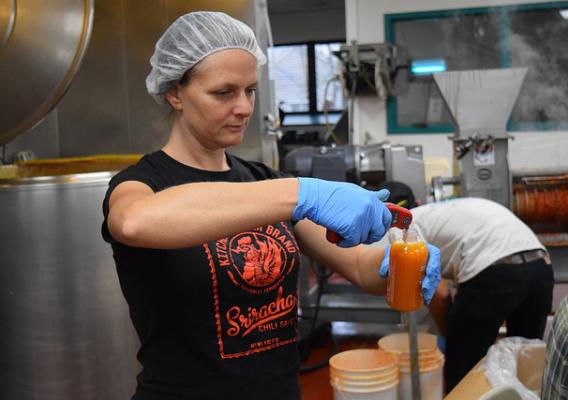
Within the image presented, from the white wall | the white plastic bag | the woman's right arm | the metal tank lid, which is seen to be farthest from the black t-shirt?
the white wall

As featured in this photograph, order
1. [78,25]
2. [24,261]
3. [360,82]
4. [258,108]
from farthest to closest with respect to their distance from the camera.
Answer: [360,82] < [258,108] < [24,261] < [78,25]

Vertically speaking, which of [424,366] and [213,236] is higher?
[213,236]

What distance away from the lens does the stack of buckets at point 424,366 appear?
6.67ft

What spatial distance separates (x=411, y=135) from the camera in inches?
201

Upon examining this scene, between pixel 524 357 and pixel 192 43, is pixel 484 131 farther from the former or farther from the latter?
pixel 192 43

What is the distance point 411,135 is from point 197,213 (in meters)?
4.47

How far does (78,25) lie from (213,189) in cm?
69

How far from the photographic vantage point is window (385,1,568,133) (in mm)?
4770

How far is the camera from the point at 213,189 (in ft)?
2.89

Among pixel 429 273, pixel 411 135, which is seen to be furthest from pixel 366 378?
pixel 411 135

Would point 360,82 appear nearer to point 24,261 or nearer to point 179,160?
point 24,261

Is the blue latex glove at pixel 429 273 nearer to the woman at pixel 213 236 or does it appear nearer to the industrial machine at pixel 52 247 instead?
the woman at pixel 213 236

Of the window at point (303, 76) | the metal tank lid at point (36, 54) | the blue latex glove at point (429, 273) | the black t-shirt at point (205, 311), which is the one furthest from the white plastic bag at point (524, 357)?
the window at point (303, 76)

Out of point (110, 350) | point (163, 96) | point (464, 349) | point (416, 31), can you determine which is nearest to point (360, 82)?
point (416, 31)
